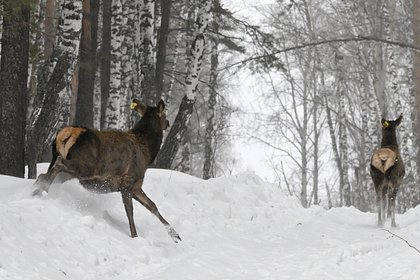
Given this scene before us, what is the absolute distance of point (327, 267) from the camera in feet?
23.3

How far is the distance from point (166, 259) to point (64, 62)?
171 inches

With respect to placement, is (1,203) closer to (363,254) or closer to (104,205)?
(104,205)

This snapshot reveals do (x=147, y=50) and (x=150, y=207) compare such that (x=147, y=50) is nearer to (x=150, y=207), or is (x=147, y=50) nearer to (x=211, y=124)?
(x=150, y=207)

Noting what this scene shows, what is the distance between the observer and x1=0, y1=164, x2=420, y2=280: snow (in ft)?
20.5

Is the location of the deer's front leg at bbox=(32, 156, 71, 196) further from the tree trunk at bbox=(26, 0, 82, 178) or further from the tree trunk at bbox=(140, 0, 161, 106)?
the tree trunk at bbox=(140, 0, 161, 106)

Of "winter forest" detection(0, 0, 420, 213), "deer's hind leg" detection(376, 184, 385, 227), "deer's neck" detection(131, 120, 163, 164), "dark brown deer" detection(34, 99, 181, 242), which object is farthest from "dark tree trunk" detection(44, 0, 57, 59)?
"deer's hind leg" detection(376, 184, 385, 227)

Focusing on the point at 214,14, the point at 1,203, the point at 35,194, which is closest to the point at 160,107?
the point at 35,194

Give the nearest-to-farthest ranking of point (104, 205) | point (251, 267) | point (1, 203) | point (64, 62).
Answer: point (1, 203)
point (251, 267)
point (104, 205)
point (64, 62)

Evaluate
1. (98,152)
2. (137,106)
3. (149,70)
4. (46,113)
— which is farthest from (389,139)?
(98,152)

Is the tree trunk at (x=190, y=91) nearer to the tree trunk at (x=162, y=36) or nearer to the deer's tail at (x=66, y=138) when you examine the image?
the tree trunk at (x=162, y=36)

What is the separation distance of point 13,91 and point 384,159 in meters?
7.02

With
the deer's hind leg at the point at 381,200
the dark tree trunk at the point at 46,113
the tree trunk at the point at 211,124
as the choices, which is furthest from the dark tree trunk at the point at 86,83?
the deer's hind leg at the point at 381,200

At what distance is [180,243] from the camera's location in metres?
8.41

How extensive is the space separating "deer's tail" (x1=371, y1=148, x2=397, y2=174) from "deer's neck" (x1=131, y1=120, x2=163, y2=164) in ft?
16.2
